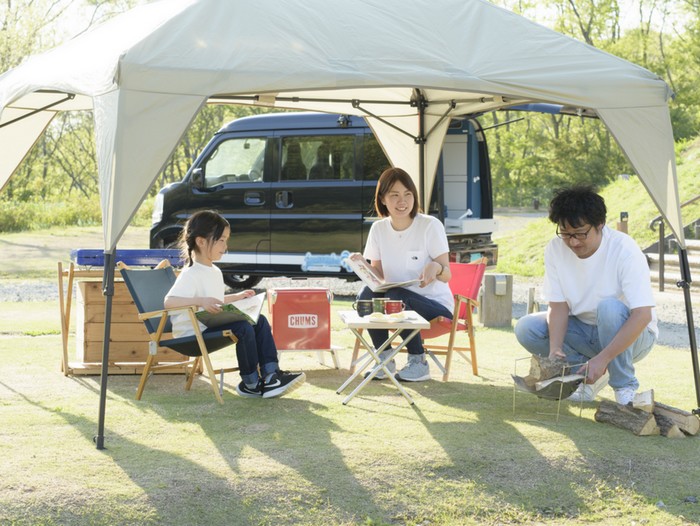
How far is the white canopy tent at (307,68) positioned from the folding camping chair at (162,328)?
0.89m

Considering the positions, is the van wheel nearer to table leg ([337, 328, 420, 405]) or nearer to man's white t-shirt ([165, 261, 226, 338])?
man's white t-shirt ([165, 261, 226, 338])

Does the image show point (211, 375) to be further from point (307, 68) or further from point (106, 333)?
point (307, 68)

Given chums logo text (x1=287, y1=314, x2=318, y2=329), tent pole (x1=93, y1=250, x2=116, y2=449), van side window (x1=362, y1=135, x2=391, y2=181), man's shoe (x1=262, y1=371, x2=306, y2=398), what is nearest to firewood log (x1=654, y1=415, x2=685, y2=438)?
man's shoe (x1=262, y1=371, x2=306, y2=398)

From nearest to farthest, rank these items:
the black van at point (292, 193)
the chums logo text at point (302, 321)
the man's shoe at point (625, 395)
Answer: the man's shoe at point (625, 395) < the chums logo text at point (302, 321) < the black van at point (292, 193)

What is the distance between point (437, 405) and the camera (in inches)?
214

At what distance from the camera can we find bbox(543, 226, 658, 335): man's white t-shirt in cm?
484

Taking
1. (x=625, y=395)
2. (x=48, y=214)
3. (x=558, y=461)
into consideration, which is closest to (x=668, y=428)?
(x=625, y=395)

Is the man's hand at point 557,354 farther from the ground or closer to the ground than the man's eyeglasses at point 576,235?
closer to the ground

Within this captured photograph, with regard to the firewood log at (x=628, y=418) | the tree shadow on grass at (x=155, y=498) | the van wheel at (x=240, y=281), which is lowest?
the tree shadow on grass at (x=155, y=498)

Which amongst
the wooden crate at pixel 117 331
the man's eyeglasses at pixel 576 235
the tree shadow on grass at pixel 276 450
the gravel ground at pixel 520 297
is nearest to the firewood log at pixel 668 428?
the man's eyeglasses at pixel 576 235

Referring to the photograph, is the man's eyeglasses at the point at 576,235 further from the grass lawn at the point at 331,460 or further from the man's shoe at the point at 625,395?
the grass lawn at the point at 331,460

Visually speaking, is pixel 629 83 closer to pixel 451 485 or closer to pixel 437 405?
pixel 437 405

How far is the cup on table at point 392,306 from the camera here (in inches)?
218

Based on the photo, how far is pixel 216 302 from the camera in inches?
209
